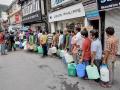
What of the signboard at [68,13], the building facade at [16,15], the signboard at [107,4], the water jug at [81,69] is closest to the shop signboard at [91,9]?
the signboard at [107,4]

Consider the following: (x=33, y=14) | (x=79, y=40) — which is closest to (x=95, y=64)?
(x=79, y=40)

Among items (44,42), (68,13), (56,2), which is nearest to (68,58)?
(44,42)

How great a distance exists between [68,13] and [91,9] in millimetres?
4886

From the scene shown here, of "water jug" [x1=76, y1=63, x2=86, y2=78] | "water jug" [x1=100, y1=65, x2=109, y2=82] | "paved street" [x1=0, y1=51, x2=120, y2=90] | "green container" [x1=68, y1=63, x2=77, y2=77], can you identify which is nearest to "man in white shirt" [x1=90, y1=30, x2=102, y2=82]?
"water jug" [x1=100, y1=65, x2=109, y2=82]

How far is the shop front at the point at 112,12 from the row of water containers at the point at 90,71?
4989mm

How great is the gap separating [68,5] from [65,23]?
259 cm

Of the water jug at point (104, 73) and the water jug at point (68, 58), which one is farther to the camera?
the water jug at point (68, 58)

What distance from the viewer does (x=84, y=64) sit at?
9305mm

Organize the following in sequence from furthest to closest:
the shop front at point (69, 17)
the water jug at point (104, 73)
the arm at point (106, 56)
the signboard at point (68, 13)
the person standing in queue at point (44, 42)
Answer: the shop front at point (69, 17), the signboard at point (68, 13), the person standing in queue at point (44, 42), the water jug at point (104, 73), the arm at point (106, 56)

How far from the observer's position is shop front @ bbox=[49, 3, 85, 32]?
18938mm

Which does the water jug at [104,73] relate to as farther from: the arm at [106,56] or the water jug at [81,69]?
the water jug at [81,69]

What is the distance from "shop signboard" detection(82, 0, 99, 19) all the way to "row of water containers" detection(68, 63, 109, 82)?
6.75 metres

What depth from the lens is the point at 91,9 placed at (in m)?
16.6

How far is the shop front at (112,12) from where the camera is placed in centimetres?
1372
